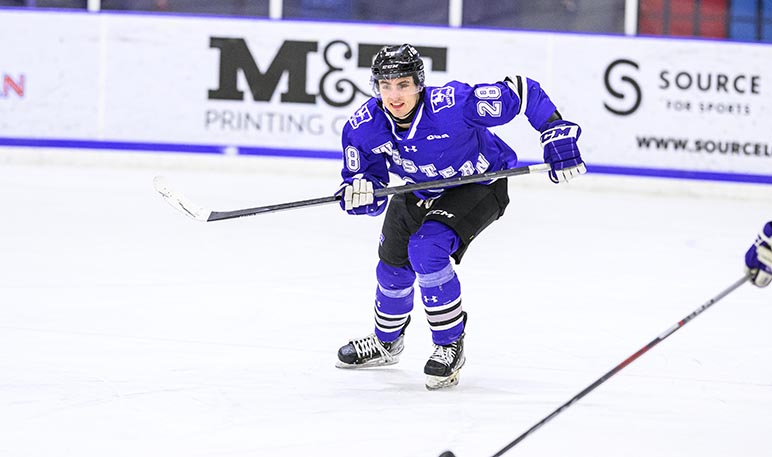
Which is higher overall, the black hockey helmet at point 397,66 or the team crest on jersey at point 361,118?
the black hockey helmet at point 397,66

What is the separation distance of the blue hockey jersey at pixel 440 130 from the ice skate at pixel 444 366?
51cm

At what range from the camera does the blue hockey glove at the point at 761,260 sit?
2461 mm

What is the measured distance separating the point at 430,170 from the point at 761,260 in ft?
3.60

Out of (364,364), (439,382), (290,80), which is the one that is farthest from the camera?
(290,80)

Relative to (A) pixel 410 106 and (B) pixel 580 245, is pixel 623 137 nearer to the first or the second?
(B) pixel 580 245

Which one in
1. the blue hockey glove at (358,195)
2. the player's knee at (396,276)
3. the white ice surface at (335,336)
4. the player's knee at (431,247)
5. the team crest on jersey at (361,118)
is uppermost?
the team crest on jersey at (361,118)

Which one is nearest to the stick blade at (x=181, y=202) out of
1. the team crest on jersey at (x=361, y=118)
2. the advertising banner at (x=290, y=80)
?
the team crest on jersey at (x=361, y=118)

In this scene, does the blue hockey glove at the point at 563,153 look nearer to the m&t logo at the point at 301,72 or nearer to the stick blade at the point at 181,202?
the stick blade at the point at 181,202

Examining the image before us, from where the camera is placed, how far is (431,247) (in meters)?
3.14

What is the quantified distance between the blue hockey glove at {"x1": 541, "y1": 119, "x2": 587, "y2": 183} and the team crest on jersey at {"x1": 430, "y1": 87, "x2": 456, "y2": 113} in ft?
0.94

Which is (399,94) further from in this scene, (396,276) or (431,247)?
(396,276)

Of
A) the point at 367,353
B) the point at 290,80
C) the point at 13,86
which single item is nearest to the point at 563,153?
the point at 367,353

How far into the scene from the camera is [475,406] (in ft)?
9.68

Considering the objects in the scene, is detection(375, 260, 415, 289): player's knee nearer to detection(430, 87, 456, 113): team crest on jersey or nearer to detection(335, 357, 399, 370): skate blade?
detection(335, 357, 399, 370): skate blade
